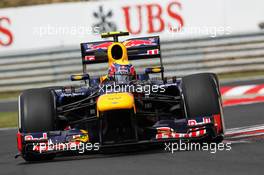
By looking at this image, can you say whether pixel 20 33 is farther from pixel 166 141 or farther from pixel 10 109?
pixel 166 141

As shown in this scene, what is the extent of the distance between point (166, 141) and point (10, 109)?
8477 mm

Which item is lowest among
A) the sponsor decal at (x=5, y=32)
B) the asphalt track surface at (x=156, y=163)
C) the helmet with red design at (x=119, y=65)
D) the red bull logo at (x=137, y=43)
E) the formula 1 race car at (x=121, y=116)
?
the asphalt track surface at (x=156, y=163)

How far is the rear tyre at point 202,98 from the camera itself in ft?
31.1

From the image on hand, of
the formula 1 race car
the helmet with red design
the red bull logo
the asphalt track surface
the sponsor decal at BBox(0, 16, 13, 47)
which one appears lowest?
the asphalt track surface

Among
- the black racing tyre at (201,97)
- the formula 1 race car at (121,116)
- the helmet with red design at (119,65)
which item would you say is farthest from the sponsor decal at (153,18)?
the black racing tyre at (201,97)

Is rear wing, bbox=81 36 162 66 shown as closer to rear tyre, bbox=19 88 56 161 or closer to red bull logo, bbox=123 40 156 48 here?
red bull logo, bbox=123 40 156 48

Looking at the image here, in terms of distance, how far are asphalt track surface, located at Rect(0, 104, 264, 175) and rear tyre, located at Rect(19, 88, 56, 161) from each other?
0.40m

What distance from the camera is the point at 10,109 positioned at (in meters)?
17.1

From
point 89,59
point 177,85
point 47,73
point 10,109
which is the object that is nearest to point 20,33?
point 47,73

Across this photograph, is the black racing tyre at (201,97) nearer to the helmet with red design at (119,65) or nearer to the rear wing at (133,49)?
the helmet with red design at (119,65)

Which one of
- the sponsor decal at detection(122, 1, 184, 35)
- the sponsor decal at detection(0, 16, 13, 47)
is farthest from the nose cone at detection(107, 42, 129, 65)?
the sponsor decal at detection(0, 16, 13, 47)

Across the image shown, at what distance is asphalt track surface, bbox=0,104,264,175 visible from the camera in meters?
7.61

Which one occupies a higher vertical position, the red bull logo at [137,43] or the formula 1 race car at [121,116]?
the red bull logo at [137,43]

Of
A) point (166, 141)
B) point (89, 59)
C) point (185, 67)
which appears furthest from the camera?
point (185, 67)
